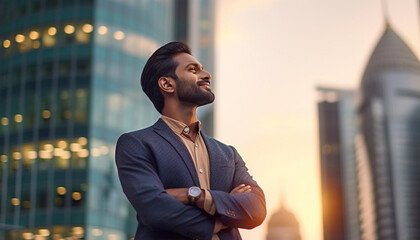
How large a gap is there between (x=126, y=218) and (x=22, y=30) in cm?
1925

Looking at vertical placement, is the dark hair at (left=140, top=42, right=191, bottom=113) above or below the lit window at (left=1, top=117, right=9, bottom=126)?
below

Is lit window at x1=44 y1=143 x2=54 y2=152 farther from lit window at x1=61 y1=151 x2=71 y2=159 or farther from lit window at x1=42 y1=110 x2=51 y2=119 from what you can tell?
lit window at x1=42 y1=110 x2=51 y2=119

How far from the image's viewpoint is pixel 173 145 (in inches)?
158

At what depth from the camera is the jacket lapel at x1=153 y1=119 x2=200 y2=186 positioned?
3.94m

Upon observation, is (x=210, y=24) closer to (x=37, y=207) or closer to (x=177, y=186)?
(x=37, y=207)

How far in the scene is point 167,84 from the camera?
14.0 feet

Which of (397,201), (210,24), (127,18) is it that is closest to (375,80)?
(397,201)

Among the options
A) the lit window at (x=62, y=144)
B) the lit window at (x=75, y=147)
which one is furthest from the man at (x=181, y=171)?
the lit window at (x=62, y=144)

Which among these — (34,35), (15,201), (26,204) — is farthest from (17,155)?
(34,35)

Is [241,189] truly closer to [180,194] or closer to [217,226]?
[217,226]

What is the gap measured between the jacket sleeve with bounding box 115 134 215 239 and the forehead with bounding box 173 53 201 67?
0.76m

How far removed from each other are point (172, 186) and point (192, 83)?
0.73m

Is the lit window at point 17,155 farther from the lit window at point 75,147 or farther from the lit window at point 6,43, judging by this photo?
the lit window at point 6,43

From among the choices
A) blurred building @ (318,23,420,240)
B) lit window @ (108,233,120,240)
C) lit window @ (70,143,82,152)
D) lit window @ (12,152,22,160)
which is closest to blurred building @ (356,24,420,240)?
blurred building @ (318,23,420,240)
